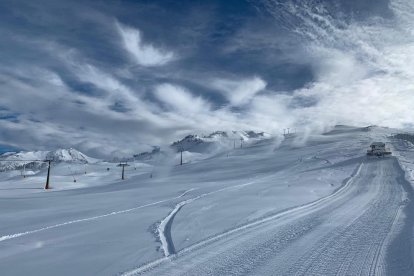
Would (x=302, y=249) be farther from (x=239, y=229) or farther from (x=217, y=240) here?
(x=239, y=229)

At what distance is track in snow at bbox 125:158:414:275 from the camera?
590 centimetres

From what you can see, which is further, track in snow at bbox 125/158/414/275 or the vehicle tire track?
the vehicle tire track

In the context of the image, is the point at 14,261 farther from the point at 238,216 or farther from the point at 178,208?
the point at 178,208

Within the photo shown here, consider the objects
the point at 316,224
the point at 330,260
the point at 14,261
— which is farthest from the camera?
the point at 316,224

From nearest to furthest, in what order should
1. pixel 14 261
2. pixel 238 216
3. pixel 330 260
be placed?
pixel 330 260
pixel 14 261
pixel 238 216

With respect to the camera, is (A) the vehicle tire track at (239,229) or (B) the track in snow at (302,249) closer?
(B) the track in snow at (302,249)

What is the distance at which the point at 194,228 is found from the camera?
928cm

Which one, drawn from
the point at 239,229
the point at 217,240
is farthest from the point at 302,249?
the point at 239,229

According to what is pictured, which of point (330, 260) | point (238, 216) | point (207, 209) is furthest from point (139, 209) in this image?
point (330, 260)

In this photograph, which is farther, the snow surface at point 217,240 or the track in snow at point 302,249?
the snow surface at point 217,240

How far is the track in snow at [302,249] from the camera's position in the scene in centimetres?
590

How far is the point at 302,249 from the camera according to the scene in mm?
7055

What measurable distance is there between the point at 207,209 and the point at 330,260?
6.69m

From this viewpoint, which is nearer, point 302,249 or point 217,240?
point 302,249
